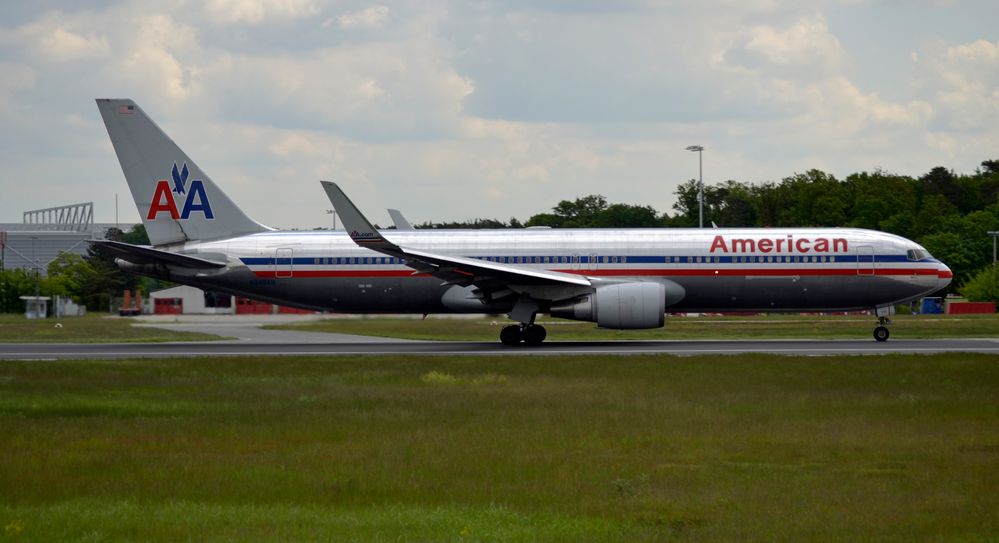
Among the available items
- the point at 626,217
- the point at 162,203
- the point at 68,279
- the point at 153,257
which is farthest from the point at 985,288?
the point at 68,279

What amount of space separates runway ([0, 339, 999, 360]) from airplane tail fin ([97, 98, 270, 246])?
363 cm

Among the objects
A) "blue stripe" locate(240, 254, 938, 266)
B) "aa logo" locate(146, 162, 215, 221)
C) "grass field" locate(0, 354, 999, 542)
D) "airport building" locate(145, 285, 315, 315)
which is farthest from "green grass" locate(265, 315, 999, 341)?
"airport building" locate(145, 285, 315, 315)

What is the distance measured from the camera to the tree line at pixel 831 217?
92000mm

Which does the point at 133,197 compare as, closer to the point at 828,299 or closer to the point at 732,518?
the point at 828,299

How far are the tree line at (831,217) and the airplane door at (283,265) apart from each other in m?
46.5

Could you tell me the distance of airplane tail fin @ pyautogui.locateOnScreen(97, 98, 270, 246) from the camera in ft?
119

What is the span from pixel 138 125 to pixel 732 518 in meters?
29.5

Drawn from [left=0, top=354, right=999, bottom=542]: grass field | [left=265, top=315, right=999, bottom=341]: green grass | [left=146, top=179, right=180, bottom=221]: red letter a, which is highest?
[left=146, top=179, right=180, bottom=221]: red letter a

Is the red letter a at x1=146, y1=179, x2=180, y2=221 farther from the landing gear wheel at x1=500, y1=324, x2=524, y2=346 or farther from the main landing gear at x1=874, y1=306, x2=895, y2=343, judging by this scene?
the main landing gear at x1=874, y1=306, x2=895, y2=343

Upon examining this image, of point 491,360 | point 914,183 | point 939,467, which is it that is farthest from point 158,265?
point 914,183

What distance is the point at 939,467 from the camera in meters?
13.4

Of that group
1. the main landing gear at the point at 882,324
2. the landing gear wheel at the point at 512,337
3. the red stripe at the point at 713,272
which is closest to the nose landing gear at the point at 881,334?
the main landing gear at the point at 882,324

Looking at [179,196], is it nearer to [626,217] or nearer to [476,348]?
[476,348]

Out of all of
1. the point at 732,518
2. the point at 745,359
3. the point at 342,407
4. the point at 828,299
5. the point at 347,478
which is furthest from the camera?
the point at 828,299
